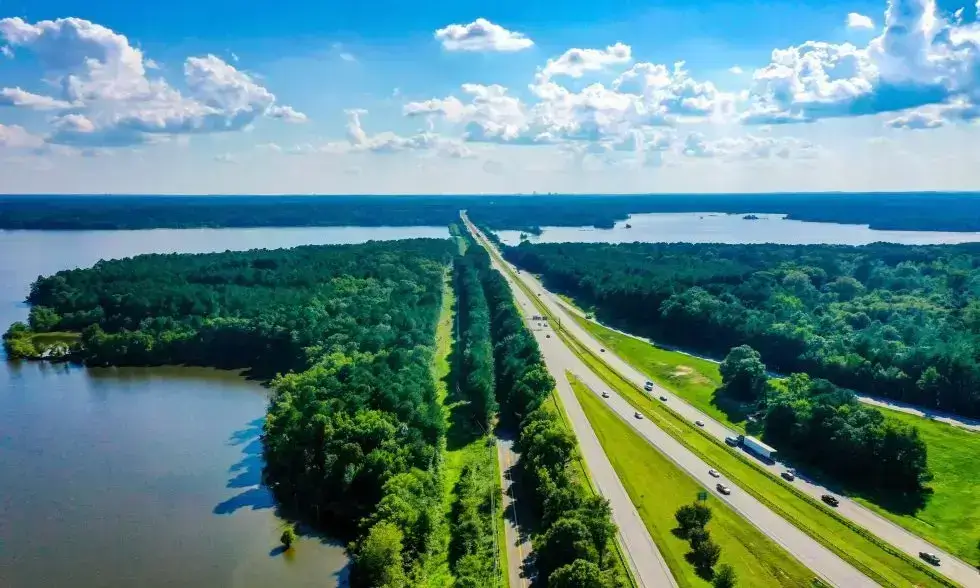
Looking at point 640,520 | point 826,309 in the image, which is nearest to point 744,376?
point 640,520

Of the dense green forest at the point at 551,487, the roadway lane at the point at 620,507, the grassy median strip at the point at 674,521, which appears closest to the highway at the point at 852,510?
the grassy median strip at the point at 674,521

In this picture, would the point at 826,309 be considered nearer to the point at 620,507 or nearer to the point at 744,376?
the point at 744,376

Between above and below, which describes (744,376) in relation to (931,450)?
above

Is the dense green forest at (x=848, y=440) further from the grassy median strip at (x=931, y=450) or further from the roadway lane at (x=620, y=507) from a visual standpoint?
the roadway lane at (x=620, y=507)

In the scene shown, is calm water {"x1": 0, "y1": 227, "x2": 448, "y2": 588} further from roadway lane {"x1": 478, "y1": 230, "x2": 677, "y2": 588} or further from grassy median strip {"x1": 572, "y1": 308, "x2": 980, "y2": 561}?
grassy median strip {"x1": 572, "y1": 308, "x2": 980, "y2": 561}

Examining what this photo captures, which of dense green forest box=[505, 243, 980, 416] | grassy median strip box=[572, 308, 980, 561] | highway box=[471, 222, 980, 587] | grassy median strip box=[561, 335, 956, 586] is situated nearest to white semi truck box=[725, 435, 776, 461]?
highway box=[471, 222, 980, 587]
